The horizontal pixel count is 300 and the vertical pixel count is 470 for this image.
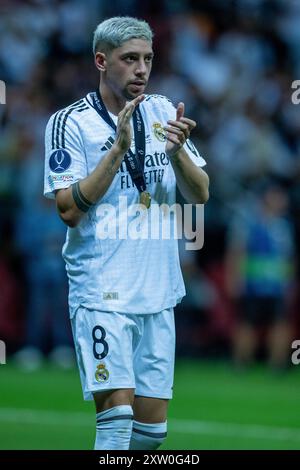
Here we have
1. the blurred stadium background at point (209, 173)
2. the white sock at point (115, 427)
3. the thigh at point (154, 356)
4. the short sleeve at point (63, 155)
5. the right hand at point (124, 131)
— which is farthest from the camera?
the blurred stadium background at point (209, 173)

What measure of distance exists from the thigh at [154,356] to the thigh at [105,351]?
0.65ft

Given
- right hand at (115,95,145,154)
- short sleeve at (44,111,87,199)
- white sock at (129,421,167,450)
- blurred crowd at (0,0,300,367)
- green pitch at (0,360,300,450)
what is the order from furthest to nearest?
blurred crowd at (0,0,300,367) < green pitch at (0,360,300,450) < white sock at (129,421,167,450) < short sleeve at (44,111,87,199) < right hand at (115,95,145,154)

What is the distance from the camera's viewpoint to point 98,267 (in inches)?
260

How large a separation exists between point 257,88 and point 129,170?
1031 cm

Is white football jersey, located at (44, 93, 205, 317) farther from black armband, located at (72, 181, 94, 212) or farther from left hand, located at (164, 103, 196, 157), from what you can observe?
left hand, located at (164, 103, 196, 157)

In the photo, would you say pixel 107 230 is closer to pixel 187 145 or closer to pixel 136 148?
pixel 136 148

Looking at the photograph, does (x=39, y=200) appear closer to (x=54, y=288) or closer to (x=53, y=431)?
(x=54, y=288)

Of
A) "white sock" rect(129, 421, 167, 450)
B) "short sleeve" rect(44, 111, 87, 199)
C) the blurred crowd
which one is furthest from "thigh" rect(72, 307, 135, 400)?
the blurred crowd

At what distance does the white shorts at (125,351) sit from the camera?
254 inches

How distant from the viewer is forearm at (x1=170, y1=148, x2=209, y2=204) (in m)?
6.54

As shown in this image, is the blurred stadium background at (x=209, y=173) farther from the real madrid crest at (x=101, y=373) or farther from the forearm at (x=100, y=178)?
the forearm at (x=100, y=178)

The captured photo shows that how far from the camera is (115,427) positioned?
6.37 meters

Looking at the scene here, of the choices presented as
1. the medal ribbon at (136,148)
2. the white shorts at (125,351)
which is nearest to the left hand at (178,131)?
the medal ribbon at (136,148)

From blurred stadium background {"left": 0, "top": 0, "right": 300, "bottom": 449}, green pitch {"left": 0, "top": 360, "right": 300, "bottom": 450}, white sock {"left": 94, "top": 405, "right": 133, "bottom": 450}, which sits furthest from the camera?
blurred stadium background {"left": 0, "top": 0, "right": 300, "bottom": 449}
